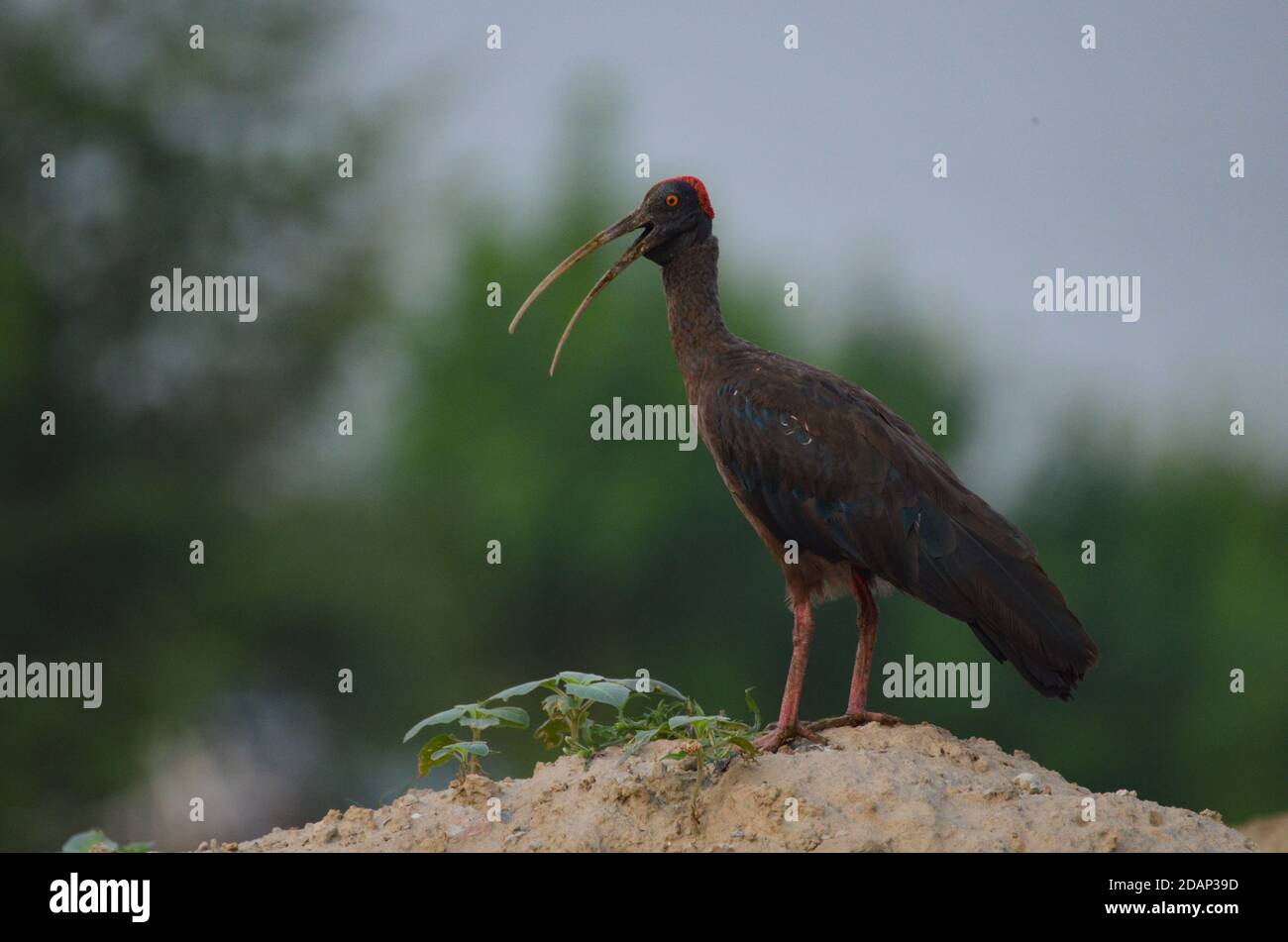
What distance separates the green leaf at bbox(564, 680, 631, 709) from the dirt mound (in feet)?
0.92

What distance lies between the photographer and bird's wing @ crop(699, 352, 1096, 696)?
8.16 metres

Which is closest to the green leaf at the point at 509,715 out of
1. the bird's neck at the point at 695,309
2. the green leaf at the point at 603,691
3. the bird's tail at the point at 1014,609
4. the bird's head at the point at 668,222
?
the green leaf at the point at 603,691

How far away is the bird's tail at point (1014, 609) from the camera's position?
8.08m

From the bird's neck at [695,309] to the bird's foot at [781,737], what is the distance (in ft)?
8.18

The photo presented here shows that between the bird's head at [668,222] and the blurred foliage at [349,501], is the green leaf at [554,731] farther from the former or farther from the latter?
the blurred foliage at [349,501]

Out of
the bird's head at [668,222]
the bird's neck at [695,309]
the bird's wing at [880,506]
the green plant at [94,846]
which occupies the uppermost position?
the bird's head at [668,222]

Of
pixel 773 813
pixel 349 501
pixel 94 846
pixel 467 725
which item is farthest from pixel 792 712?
pixel 349 501

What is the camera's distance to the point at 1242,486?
135ft

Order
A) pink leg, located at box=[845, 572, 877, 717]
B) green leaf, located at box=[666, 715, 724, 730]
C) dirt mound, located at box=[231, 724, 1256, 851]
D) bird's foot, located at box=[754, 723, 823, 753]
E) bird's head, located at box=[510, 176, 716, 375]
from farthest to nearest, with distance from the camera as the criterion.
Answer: bird's head, located at box=[510, 176, 716, 375] → pink leg, located at box=[845, 572, 877, 717] → bird's foot, located at box=[754, 723, 823, 753] → green leaf, located at box=[666, 715, 724, 730] → dirt mound, located at box=[231, 724, 1256, 851]

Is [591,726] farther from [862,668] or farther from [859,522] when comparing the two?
[859,522]

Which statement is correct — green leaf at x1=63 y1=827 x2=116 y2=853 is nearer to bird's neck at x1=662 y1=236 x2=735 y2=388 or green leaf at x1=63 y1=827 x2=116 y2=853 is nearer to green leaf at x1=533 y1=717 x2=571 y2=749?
green leaf at x1=533 y1=717 x2=571 y2=749

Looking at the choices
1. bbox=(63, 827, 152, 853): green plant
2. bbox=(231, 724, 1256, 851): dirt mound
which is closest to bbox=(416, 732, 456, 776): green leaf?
bbox=(231, 724, 1256, 851): dirt mound

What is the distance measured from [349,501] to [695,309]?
2603cm
